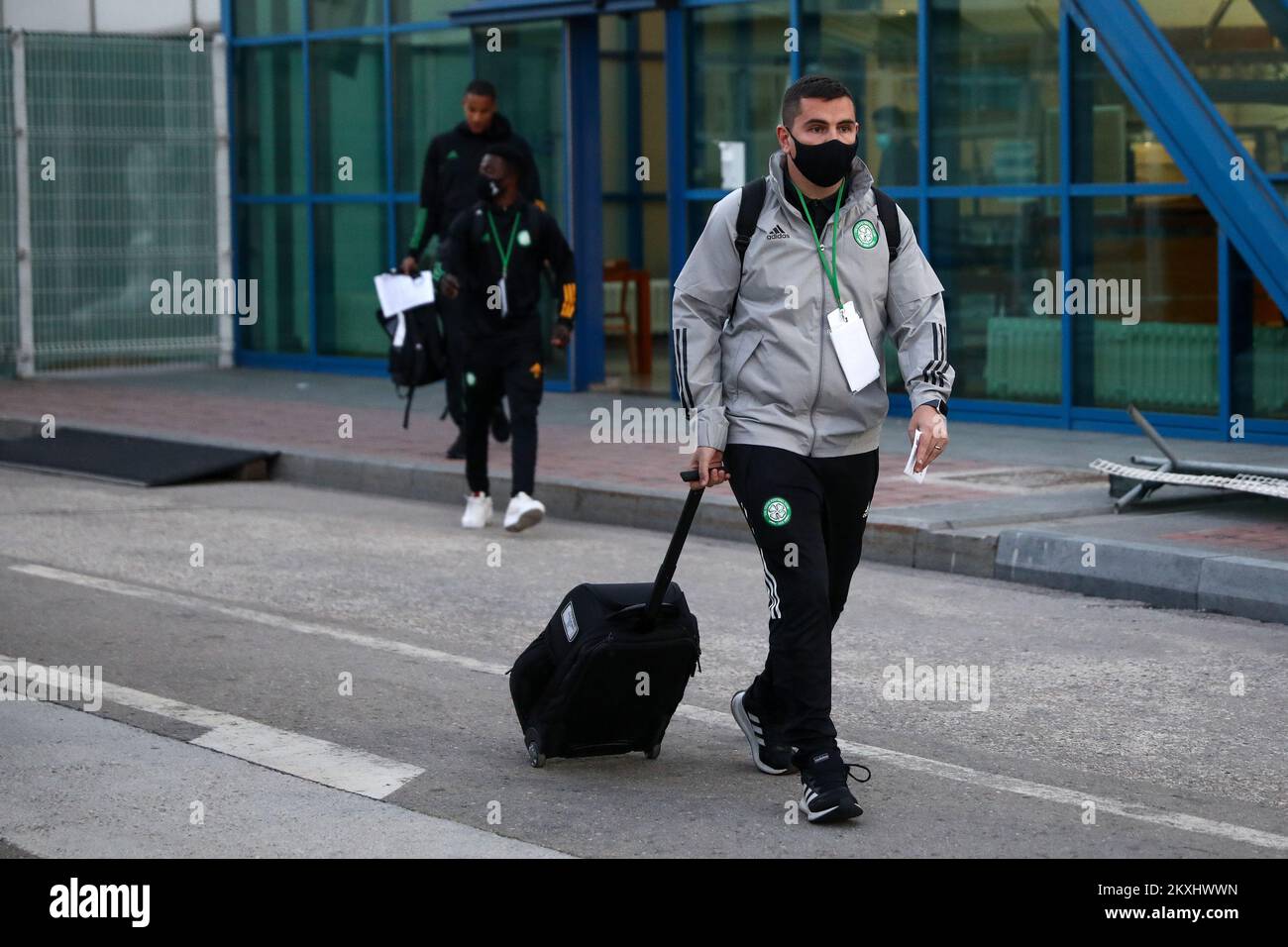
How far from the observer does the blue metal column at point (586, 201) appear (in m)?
16.3

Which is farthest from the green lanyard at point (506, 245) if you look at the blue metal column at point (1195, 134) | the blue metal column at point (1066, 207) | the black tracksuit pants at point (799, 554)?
the black tracksuit pants at point (799, 554)

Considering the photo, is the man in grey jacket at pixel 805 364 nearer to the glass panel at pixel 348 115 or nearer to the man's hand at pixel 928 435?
the man's hand at pixel 928 435

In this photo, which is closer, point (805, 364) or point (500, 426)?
point (805, 364)

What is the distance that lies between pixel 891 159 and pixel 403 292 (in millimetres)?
3784

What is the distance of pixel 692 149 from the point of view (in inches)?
620

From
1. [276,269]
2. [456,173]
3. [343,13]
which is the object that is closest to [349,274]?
[276,269]

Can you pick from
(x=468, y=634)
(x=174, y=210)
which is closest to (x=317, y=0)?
(x=174, y=210)

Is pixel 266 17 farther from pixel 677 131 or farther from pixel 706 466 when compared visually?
pixel 706 466

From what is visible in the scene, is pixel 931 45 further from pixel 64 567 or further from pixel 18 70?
pixel 18 70

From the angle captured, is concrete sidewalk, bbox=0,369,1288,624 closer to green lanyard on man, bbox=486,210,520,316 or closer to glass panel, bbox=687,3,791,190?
green lanyard on man, bbox=486,210,520,316

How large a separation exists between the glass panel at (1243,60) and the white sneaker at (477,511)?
5143 mm

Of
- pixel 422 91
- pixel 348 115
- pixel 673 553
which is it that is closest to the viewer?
pixel 673 553

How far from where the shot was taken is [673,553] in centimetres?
555
